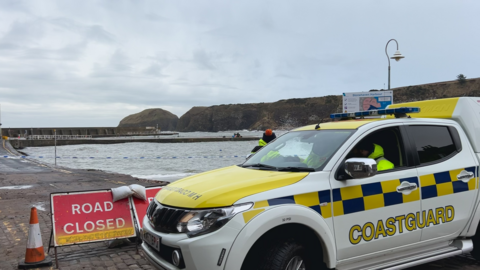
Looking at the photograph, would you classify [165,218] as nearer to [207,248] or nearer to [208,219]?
[208,219]

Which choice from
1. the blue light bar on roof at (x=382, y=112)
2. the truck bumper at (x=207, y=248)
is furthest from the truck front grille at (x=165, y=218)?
the blue light bar on roof at (x=382, y=112)

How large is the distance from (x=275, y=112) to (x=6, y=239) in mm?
187830

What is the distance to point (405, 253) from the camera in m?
4.06

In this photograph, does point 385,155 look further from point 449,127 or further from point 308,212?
point 308,212

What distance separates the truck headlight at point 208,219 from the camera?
124 inches

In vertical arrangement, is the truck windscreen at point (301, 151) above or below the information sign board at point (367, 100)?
below

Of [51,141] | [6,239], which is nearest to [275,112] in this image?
[51,141]

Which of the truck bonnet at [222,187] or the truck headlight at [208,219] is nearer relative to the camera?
the truck headlight at [208,219]

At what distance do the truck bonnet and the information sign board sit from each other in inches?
852

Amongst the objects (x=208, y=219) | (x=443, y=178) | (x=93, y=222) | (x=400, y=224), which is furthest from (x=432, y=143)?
(x=93, y=222)

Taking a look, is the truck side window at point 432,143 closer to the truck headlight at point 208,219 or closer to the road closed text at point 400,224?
the road closed text at point 400,224

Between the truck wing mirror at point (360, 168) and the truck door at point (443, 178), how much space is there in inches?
38.3

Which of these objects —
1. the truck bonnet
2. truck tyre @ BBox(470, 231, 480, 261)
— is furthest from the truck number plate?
truck tyre @ BBox(470, 231, 480, 261)

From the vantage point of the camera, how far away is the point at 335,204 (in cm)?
360
